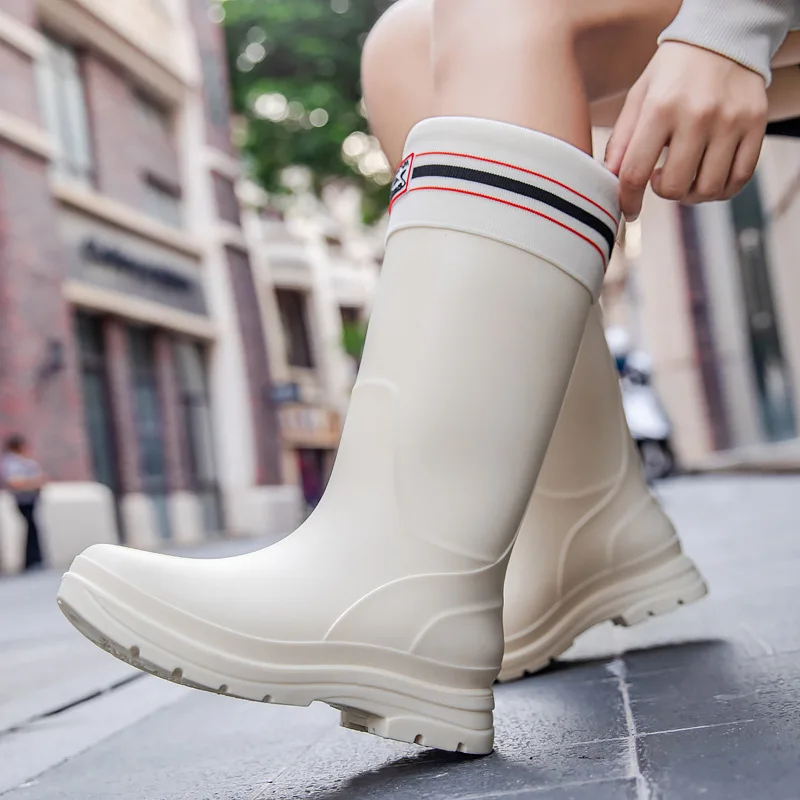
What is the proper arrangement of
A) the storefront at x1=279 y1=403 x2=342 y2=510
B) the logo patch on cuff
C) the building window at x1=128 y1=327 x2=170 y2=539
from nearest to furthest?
the logo patch on cuff → the building window at x1=128 y1=327 x2=170 y2=539 → the storefront at x1=279 y1=403 x2=342 y2=510

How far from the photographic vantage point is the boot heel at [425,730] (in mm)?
927

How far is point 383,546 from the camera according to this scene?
0.96m

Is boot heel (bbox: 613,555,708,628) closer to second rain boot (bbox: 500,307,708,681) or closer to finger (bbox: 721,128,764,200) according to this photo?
second rain boot (bbox: 500,307,708,681)

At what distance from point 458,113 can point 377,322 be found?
0.65 feet

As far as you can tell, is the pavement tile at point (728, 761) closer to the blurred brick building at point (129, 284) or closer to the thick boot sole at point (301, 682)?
the thick boot sole at point (301, 682)

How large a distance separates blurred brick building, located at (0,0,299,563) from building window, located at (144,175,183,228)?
0.09 ft

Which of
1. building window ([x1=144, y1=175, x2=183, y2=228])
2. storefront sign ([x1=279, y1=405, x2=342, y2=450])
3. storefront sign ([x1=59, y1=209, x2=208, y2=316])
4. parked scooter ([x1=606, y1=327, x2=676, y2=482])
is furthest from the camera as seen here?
storefront sign ([x1=279, y1=405, x2=342, y2=450])

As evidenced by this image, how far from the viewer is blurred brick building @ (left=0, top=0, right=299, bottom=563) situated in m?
10.2

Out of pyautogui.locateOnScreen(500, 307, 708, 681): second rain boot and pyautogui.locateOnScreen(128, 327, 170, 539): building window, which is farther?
pyautogui.locateOnScreen(128, 327, 170, 539): building window

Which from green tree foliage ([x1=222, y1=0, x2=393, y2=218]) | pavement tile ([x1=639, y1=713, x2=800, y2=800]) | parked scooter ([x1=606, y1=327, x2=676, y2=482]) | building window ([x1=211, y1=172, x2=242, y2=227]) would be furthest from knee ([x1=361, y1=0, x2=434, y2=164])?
building window ([x1=211, y1=172, x2=242, y2=227])

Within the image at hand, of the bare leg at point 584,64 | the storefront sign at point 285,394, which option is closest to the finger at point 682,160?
the bare leg at point 584,64

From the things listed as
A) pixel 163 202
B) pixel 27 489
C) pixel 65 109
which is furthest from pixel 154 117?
pixel 27 489

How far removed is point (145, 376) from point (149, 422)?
56cm

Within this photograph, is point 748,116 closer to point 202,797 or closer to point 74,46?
point 202,797
